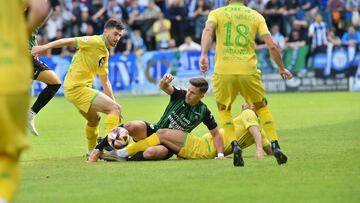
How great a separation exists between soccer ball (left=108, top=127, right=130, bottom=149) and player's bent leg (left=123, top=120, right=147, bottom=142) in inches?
3.3

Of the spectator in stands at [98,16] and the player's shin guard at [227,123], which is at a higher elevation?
the player's shin guard at [227,123]

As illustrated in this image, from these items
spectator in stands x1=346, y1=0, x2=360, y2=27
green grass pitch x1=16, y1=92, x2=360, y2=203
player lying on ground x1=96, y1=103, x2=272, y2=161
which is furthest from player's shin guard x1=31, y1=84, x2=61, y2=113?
spectator in stands x1=346, y1=0, x2=360, y2=27

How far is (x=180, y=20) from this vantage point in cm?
3441

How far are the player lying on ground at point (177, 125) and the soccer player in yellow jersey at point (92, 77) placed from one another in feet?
3.16

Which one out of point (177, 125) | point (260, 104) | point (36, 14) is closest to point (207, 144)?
point (177, 125)

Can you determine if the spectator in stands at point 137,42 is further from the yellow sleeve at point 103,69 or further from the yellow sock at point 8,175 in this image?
the yellow sock at point 8,175

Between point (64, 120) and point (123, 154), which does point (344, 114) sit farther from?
point (123, 154)

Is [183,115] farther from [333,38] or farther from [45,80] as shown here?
[333,38]

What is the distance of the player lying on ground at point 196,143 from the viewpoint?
13094mm

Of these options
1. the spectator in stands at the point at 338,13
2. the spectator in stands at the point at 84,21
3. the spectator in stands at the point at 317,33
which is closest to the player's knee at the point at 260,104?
the spectator in stands at the point at 317,33

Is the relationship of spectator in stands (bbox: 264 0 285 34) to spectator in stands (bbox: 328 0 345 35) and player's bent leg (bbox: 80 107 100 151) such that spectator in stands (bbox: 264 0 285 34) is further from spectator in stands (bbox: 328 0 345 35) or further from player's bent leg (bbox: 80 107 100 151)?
player's bent leg (bbox: 80 107 100 151)

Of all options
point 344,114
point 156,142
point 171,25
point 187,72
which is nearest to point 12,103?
point 156,142

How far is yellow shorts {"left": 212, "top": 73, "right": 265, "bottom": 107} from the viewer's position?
39.3ft

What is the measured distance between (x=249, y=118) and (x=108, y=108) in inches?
83.8
